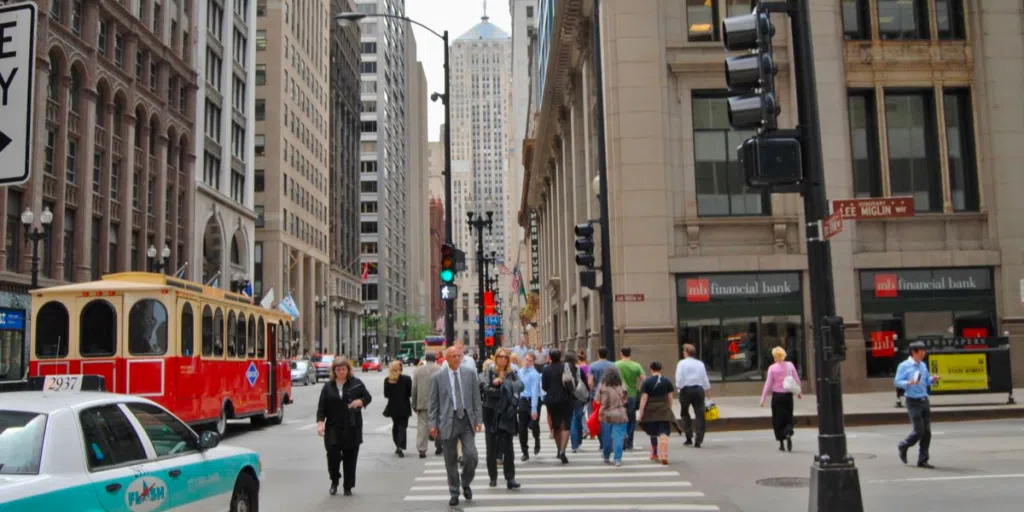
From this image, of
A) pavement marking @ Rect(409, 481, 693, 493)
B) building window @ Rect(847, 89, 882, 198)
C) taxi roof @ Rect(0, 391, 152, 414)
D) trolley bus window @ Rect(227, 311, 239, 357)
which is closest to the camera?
taxi roof @ Rect(0, 391, 152, 414)

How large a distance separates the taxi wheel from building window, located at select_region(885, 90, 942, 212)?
982 inches

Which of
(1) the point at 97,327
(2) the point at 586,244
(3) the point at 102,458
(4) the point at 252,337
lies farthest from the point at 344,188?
(3) the point at 102,458

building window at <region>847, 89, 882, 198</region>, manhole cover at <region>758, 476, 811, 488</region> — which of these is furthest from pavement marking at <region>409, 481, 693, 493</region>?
building window at <region>847, 89, 882, 198</region>

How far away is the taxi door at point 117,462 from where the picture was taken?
20.9 ft

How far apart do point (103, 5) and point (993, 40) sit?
40399 mm

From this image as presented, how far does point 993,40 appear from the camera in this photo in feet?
96.1

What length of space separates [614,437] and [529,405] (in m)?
1.90

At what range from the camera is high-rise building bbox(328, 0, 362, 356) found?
11275 cm

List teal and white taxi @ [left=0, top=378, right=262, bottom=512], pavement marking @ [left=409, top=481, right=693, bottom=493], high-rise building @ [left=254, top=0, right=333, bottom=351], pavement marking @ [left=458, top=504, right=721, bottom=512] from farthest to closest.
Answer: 1. high-rise building @ [left=254, top=0, right=333, bottom=351]
2. pavement marking @ [left=409, top=481, right=693, bottom=493]
3. pavement marking @ [left=458, top=504, right=721, bottom=512]
4. teal and white taxi @ [left=0, top=378, right=262, bottom=512]

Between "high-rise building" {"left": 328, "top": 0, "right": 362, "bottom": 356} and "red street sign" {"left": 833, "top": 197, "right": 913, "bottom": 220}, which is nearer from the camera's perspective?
"red street sign" {"left": 833, "top": 197, "right": 913, "bottom": 220}

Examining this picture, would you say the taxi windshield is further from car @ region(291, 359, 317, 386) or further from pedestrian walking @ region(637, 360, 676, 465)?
car @ region(291, 359, 317, 386)

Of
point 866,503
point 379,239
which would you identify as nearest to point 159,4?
point 866,503

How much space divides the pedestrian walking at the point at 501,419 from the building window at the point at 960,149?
835 inches

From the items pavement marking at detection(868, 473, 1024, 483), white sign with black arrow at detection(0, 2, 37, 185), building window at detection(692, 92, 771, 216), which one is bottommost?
pavement marking at detection(868, 473, 1024, 483)
